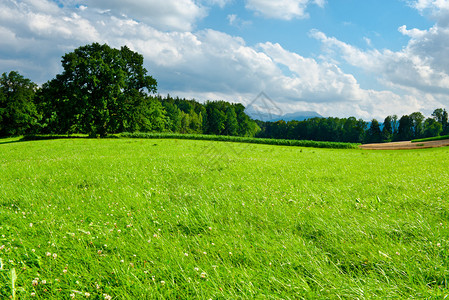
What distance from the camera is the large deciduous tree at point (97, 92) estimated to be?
4703 cm

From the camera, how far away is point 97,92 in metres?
49.3

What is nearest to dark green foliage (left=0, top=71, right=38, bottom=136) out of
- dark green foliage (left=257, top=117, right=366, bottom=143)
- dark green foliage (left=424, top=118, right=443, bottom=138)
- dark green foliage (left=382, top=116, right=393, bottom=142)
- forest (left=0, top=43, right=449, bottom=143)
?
forest (left=0, top=43, right=449, bottom=143)

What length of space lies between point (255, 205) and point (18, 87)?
303 ft

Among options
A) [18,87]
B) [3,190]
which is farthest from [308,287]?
[18,87]

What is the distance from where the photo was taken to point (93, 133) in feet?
161

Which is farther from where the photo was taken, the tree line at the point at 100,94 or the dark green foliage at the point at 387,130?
the dark green foliage at the point at 387,130

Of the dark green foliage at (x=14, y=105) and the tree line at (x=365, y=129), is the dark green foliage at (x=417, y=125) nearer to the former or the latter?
the tree line at (x=365, y=129)

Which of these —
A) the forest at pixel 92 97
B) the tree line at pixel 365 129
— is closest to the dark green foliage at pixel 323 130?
the tree line at pixel 365 129

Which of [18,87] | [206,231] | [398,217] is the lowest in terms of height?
[206,231]

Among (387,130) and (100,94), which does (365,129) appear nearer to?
(387,130)

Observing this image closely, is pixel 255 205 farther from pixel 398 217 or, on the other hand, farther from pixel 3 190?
pixel 3 190

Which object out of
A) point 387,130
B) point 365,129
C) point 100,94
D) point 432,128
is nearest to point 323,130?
point 365,129

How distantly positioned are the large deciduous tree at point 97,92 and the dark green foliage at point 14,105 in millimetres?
27345

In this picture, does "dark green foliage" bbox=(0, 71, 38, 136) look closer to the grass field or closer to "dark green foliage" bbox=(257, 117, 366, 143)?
the grass field
